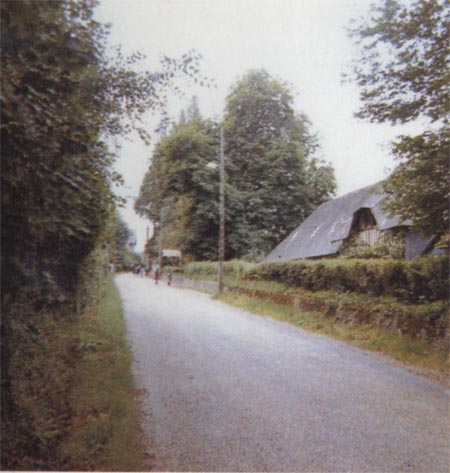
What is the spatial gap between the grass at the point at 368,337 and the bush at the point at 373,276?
32.0 inches

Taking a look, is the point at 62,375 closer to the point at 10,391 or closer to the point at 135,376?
the point at 10,391

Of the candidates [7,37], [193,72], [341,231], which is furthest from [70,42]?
[341,231]

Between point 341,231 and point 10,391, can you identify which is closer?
point 10,391

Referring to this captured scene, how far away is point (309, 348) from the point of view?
8.15 meters

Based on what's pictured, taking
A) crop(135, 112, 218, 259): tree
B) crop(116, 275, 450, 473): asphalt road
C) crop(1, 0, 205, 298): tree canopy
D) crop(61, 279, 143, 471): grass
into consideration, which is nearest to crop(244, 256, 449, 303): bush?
crop(116, 275, 450, 473): asphalt road

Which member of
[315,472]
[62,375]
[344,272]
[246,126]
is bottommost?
[315,472]

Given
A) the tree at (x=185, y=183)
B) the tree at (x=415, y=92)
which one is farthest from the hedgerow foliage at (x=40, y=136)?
the tree at (x=415, y=92)

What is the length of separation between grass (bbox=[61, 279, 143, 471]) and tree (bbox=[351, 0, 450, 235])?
4176 millimetres

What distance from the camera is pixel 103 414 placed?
147 inches

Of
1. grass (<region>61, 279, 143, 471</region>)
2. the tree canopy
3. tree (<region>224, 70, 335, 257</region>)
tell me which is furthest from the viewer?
tree (<region>224, 70, 335, 257</region>)

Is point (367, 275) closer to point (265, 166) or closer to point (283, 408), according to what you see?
point (265, 166)

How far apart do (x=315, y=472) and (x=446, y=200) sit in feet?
14.0

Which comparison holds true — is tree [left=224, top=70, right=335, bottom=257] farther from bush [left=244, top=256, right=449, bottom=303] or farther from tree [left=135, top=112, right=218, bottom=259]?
bush [left=244, top=256, right=449, bottom=303]

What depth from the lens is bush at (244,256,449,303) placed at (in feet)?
25.0
